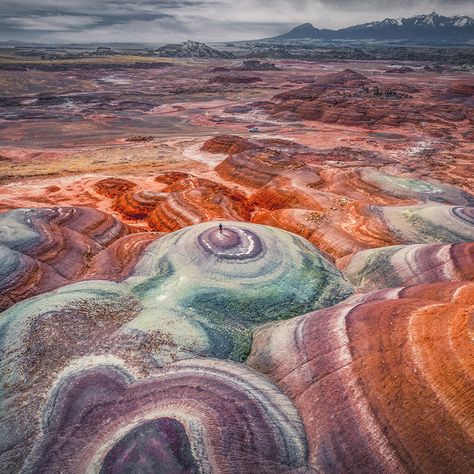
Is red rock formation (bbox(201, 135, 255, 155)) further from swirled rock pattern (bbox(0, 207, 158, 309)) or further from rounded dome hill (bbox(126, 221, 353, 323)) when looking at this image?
rounded dome hill (bbox(126, 221, 353, 323))

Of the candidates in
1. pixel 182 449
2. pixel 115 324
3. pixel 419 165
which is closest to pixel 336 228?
pixel 115 324

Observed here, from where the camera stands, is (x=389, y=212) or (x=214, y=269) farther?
(x=389, y=212)

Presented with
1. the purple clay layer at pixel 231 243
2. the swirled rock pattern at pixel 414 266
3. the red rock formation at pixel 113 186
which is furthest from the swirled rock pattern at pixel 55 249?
the red rock formation at pixel 113 186

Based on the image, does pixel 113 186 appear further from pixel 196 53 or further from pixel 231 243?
pixel 196 53

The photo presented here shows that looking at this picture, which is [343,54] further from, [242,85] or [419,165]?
[419,165]

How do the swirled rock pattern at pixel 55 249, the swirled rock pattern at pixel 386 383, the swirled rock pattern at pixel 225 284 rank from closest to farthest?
the swirled rock pattern at pixel 386 383 < the swirled rock pattern at pixel 225 284 < the swirled rock pattern at pixel 55 249

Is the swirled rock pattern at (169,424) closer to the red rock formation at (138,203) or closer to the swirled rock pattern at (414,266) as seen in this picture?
the swirled rock pattern at (414,266)

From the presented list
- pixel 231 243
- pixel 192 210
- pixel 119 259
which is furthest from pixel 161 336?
pixel 192 210
